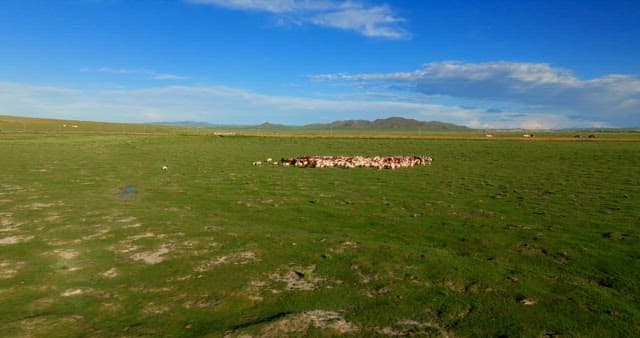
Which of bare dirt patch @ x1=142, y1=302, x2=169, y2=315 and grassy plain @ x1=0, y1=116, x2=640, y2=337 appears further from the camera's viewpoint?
bare dirt patch @ x1=142, y1=302, x2=169, y2=315

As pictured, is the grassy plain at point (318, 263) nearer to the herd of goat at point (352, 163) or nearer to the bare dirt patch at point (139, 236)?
the bare dirt patch at point (139, 236)

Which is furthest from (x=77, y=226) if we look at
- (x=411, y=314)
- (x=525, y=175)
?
(x=525, y=175)

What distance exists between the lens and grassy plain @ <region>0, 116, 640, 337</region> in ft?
23.1

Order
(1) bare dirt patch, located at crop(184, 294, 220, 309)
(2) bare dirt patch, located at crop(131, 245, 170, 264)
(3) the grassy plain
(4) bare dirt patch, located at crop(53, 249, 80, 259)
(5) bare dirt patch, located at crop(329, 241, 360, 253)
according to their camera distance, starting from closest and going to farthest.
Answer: (3) the grassy plain, (1) bare dirt patch, located at crop(184, 294, 220, 309), (2) bare dirt patch, located at crop(131, 245, 170, 264), (4) bare dirt patch, located at crop(53, 249, 80, 259), (5) bare dirt patch, located at crop(329, 241, 360, 253)

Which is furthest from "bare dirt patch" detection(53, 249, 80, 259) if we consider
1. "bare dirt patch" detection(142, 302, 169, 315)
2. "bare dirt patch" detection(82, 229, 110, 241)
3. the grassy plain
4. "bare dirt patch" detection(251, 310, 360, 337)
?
"bare dirt patch" detection(251, 310, 360, 337)

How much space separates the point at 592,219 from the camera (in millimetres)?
14484

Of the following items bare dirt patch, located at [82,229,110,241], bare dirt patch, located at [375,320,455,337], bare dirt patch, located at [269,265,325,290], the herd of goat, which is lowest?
bare dirt patch, located at [82,229,110,241]

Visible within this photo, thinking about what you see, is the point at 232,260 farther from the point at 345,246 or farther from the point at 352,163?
the point at 352,163

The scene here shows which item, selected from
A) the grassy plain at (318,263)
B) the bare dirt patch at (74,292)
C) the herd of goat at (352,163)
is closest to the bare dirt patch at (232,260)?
the grassy plain at (318,263)

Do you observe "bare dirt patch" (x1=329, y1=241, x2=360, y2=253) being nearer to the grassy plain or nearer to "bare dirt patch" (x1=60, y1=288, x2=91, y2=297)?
the grassy plain

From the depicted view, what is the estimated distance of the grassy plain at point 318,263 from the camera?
23.1ft

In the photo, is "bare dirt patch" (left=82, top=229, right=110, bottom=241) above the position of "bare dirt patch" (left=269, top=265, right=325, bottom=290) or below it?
below

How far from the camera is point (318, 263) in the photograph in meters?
9.92

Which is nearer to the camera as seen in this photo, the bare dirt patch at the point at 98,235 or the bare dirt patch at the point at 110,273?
the bare dirt patch at the point at 110,273
